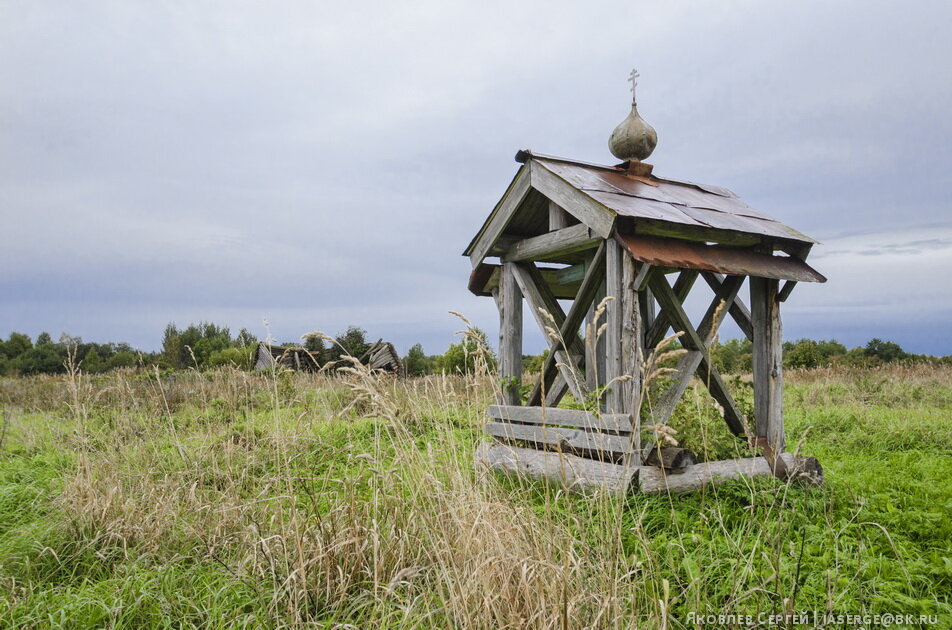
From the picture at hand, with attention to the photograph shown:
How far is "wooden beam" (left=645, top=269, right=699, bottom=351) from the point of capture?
6199 millimetres

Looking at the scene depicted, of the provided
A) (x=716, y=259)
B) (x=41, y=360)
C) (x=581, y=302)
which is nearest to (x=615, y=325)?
(x=581, y=302)

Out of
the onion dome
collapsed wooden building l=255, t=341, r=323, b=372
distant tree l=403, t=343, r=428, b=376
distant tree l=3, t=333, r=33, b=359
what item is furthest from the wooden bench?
distant tree l=3, t=333, r=33, b=359

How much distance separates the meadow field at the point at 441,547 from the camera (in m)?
2.69

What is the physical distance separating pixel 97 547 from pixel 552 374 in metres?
4.35

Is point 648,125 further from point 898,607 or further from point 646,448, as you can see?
point 898,607

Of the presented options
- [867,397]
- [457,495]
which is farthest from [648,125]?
[867,397]

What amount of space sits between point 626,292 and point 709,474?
6.05 ft

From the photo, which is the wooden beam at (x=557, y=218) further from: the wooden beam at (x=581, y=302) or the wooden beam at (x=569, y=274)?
the wooden beam at (x=569, y=274)

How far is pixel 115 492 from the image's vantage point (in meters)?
4.50

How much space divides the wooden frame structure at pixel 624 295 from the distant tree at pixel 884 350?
80.0 ft

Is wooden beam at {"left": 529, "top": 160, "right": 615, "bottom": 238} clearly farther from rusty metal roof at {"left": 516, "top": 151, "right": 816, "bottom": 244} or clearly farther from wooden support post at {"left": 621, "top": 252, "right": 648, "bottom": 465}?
wooden support post at {"left": 621, "top": 252, "right": 648, "bottom": 465}

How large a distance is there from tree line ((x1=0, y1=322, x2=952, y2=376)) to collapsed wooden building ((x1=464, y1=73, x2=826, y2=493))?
6202 mm

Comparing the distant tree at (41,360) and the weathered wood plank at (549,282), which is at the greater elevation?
the weathered wood plank at (549,282)

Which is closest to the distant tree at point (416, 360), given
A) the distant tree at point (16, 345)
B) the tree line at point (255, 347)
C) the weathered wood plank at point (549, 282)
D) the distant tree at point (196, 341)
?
the tree line at point (255, 347)
